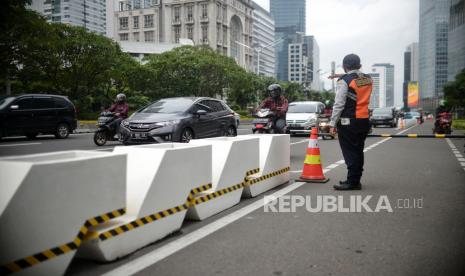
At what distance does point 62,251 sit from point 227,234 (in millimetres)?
1666

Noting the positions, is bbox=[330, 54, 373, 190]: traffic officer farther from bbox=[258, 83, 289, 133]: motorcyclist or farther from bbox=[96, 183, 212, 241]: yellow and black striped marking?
bbox=[258, 83, 289, 133]: motorcyclist

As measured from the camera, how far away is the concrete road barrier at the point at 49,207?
2744 mm

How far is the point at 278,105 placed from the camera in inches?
457

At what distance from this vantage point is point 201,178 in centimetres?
481

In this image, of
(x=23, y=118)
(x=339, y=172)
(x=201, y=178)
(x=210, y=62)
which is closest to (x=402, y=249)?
(x=201, y=178)

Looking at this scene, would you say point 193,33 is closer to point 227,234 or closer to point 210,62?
point 210,62

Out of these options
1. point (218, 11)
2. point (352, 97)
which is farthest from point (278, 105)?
point (218, 11)

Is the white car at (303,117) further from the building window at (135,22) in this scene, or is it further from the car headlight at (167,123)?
the building window at (135,22)

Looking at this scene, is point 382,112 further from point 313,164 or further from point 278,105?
point 313,164

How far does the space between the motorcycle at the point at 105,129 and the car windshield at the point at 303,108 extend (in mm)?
9580

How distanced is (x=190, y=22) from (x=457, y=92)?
229 ft

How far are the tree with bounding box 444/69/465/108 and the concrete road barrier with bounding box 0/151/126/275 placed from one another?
68989mm

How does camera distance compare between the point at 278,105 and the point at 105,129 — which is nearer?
the point at 278,105

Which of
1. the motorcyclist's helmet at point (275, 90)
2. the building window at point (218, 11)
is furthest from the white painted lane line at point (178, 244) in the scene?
the building window at point (218, 11)
